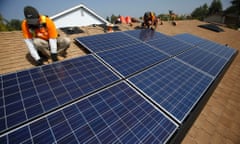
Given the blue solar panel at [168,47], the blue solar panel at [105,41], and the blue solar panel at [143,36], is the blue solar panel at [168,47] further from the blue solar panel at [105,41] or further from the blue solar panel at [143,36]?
the blue solar panel at [105,41]

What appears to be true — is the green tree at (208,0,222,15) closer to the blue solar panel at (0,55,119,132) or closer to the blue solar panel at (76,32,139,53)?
the blue solar panel at (76,32,139,53)

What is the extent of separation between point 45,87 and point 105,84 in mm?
1533

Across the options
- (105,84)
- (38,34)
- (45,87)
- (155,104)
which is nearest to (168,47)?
(155,104)

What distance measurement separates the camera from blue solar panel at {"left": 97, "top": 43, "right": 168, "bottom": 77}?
15.9ft

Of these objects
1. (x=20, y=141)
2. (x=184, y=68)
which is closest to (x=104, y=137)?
(x=20, y=141)

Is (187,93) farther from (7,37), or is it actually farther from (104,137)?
(7,37)

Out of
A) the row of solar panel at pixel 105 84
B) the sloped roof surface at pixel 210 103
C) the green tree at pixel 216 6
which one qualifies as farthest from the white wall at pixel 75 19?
the green tree at pixel 216 6

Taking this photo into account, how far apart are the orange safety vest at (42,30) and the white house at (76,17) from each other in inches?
805

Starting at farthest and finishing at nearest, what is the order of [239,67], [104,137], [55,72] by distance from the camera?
[239,67] → [55,72] → [104,137]

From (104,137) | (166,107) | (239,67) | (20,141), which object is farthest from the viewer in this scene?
(239,67)

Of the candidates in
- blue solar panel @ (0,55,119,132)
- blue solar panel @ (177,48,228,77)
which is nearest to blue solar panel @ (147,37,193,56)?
blue solar panel @ (177,48,228,77)

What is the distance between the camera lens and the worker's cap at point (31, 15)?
4380 millimetres

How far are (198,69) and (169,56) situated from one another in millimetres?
1365

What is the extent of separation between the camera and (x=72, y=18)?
26531 millimetres
